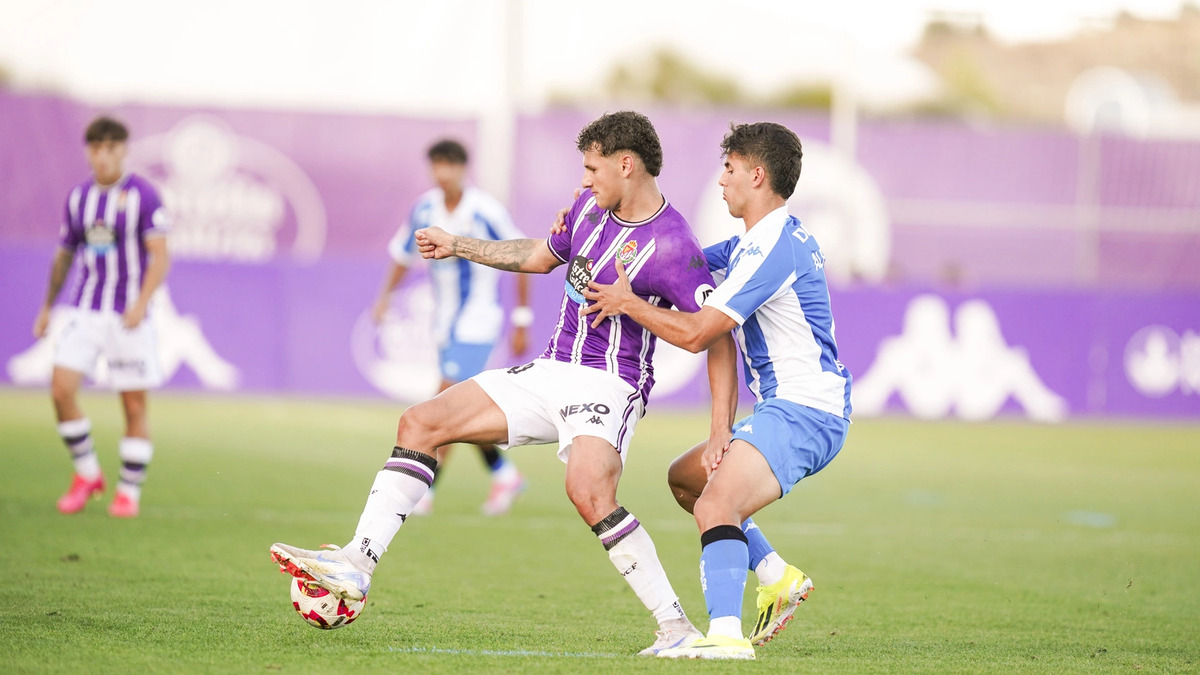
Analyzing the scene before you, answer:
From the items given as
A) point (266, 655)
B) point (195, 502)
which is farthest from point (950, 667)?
point (195, 502)

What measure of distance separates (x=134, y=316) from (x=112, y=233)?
22.3 inches

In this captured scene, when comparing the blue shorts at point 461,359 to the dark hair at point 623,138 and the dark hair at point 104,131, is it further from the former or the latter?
the dark hair at point 623,138

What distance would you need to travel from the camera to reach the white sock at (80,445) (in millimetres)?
9016

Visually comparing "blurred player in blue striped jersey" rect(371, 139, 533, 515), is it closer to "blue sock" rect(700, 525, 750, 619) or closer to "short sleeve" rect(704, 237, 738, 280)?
"short sleeve" rect(704, 237, 738, 280)

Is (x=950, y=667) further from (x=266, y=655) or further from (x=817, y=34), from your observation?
(x=817, y=34)

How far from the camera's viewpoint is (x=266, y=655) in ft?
16.3

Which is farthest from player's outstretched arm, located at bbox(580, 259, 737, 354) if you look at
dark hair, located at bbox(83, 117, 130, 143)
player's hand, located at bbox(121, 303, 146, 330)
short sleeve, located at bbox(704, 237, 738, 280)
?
dark hair, located at bbox(83, 117, 130, 143)

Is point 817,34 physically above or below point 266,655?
above

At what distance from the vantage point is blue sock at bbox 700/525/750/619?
17.1ft

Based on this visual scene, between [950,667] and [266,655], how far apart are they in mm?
2442

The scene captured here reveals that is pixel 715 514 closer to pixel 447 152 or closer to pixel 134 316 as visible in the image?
pixel 134 316

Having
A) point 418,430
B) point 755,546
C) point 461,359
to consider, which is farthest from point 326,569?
point 461,359

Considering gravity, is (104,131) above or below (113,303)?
above

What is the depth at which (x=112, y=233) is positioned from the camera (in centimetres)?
899
